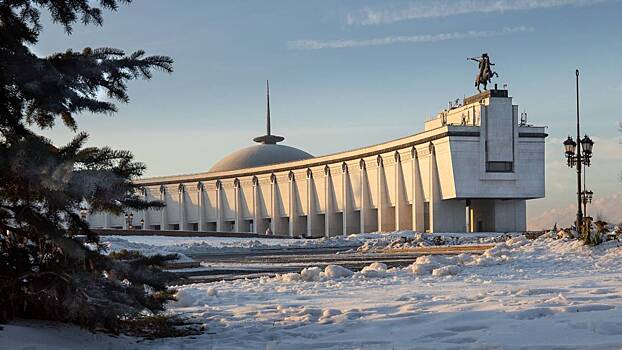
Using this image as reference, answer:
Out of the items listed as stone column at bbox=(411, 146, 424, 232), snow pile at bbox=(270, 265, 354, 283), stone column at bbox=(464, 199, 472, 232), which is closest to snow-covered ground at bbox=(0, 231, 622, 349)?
snow pile at bbox=(270, 265, 354, 283)

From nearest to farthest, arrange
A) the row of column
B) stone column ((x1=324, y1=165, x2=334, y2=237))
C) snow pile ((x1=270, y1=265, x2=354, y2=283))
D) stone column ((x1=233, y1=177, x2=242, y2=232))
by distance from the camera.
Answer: snow pile ((x1=270, y1=265, x2=354, y2=283)) → the row of column → stone column ((x1=324, y1=165, x2=334, y2=237)) → stone column ((x1=233, y1=177, x2=242, y2=232))

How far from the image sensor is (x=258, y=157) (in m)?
→ 114

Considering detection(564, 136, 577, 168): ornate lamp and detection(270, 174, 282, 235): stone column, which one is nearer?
detection(564, 136, 577, 168): ornate lamp

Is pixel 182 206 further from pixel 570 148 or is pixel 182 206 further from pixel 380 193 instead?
pixel 570 148

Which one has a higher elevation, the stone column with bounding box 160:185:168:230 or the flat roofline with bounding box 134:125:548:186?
the flat roofline with bounding box 134:125:548:186

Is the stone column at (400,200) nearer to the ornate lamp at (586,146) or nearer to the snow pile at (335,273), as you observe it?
the ornate lamp at (586,146)

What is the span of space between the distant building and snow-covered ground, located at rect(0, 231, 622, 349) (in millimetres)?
58918

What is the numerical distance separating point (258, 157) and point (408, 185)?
39994 millimetres

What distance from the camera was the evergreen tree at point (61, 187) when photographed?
6559mm

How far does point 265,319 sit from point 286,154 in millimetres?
108368

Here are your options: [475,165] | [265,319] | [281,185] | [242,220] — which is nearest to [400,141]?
[475,165]

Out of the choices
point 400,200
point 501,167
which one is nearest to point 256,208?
point 400,200

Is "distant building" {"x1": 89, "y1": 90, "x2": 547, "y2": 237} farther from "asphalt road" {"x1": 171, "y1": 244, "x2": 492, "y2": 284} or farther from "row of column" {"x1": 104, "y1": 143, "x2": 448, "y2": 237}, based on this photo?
"asphalt road" {"x1": 171, "y1": 244, "x2": 492, "y2": 284}

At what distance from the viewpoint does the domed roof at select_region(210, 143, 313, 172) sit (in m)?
113
